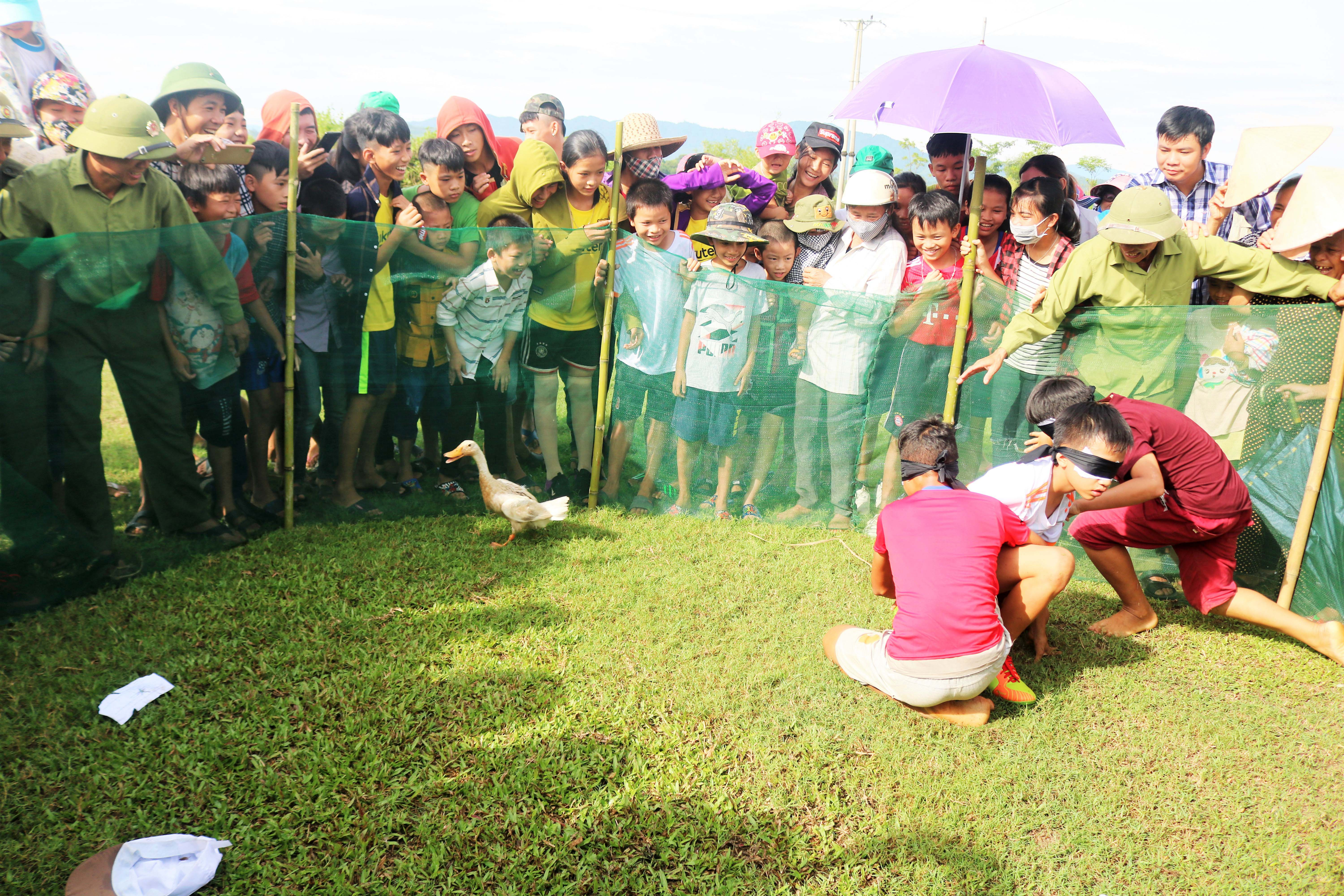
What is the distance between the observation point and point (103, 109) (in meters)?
4.18

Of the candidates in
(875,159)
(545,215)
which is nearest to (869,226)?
(875,159)

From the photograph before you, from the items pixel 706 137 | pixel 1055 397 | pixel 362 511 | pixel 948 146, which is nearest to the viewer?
pixel 1055 397

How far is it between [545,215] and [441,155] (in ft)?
2.44

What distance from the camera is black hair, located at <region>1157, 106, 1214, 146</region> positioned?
219 inches

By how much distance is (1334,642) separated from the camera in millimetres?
4309

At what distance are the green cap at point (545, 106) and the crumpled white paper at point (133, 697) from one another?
5043mm

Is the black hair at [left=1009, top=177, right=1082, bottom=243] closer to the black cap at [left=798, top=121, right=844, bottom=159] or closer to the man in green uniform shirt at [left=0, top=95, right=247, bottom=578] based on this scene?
the black cap at [left=798, top=121, right=844, bottom=159]

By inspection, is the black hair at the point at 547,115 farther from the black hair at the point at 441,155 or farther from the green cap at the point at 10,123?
the green cap at the point at 10,123

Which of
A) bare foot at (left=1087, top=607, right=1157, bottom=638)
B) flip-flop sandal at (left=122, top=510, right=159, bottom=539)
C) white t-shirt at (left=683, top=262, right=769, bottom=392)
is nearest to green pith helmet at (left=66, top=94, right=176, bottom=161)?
flip-flop sandal at (left=122, top=510, right=159, bottom=539)

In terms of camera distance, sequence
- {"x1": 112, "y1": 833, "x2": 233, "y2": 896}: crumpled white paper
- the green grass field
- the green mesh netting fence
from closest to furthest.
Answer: {"x1": 112, "y1": 833, "x2": 233, "y2": 896}: crumpled white paper
the green grass field
the green mesh netting fence

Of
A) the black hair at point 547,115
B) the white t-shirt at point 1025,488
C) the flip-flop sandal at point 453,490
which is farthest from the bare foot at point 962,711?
the black hair at point 547,115

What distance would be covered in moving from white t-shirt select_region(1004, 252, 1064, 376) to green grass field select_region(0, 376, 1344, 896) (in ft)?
4.68

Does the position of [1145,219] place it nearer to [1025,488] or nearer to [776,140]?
[1025,488]

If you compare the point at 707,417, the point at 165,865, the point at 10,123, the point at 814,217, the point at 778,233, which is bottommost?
the point at 165,865
